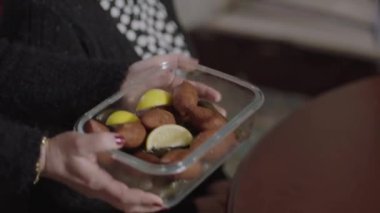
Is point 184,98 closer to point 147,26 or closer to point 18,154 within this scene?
point 18,154

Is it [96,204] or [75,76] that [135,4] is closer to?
[75,76]

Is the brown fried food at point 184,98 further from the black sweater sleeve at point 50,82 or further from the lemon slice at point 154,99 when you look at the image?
the black sweater sleeve at point 50,82

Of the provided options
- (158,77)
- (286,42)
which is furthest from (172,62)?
(286,42)

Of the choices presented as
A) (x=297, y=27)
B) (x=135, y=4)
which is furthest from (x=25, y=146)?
(x=297, y=27)

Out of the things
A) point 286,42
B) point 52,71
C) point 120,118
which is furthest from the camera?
point 286,42

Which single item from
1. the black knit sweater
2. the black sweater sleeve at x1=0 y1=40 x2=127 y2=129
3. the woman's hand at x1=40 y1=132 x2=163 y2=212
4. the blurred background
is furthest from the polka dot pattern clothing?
the blurred background

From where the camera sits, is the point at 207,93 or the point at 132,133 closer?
the point at 132,133

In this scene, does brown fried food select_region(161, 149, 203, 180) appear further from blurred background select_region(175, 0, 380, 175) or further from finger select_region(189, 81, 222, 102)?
blurred background select_region(175, 0, 380, 175)

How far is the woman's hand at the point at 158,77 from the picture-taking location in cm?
97

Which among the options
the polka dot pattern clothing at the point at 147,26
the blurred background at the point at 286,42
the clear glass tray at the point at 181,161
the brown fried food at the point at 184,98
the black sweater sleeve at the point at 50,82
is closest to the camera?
Result: the clear glass tray at the point at 181,161

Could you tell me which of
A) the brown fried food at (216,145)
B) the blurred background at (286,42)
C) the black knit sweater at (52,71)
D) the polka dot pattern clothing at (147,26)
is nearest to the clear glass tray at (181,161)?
the brown fried food at (216,145)

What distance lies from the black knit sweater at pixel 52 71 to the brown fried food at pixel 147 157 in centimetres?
21

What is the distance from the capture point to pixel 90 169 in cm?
83

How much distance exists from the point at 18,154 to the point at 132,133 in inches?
6.1
